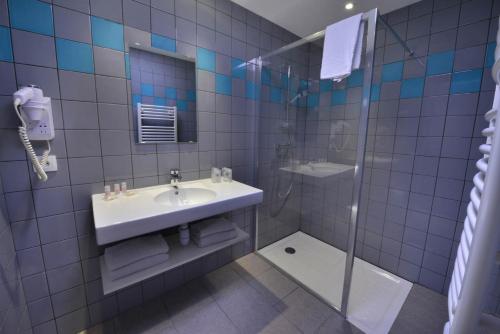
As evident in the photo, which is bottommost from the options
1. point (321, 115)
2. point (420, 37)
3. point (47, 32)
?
point (321, 115)

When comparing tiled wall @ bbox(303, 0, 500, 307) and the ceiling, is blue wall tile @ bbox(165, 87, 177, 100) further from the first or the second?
tiled wall @ bbox(303, 0, 500, 307)

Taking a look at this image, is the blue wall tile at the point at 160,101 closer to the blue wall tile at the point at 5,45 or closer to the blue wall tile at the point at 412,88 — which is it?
the blue wall tile at the point at 5,45

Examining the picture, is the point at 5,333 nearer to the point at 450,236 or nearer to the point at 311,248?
the point at 311,248

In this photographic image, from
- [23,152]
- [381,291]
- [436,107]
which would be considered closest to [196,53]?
[23,152]

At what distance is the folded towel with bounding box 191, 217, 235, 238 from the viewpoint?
151 cm

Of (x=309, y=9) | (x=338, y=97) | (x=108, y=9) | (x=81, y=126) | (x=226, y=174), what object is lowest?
(x=226, y=174)

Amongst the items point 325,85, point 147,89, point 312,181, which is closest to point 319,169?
point 312,181

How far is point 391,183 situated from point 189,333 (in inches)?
78.7

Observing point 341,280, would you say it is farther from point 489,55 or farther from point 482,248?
point 489,55

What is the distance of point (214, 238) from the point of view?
153cm

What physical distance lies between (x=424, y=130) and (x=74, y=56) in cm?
245

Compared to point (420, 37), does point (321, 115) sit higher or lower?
lower

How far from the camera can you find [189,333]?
134cm

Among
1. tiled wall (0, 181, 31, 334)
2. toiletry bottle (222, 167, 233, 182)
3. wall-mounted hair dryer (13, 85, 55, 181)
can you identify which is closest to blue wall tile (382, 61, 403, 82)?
toiletry bottle (222, 167, 233, 182)
